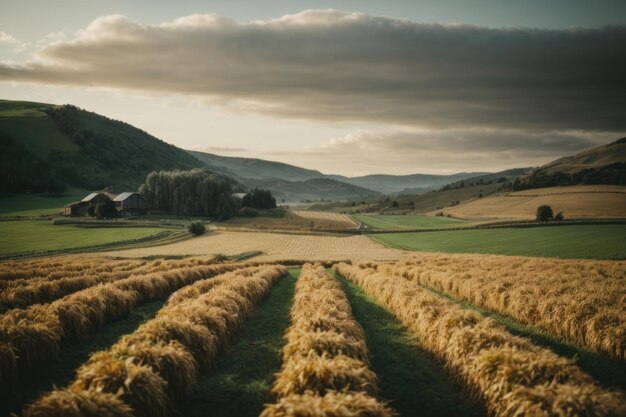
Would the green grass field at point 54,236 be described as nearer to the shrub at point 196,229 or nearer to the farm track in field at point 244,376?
the shrub at point 196,229

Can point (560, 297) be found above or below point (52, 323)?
above

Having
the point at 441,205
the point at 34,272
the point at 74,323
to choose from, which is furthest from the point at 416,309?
the point at 441,205

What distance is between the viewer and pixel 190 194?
11338 cm

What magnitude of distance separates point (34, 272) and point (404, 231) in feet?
246

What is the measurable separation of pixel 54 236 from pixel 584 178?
147 metres

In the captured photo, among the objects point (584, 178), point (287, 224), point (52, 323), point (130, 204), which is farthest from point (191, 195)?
point (584, 178)

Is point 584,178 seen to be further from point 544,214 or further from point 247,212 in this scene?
point 247,212

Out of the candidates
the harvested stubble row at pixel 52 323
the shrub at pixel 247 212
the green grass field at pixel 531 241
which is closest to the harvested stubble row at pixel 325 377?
the harvested stubble row at pixel 52 323

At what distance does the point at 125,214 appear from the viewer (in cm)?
10794

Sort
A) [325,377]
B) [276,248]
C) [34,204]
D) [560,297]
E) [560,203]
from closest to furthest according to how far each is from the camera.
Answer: [325,377], [560,297], [276,248], [560,203], [34,204]

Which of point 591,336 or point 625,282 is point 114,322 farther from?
point 625,282

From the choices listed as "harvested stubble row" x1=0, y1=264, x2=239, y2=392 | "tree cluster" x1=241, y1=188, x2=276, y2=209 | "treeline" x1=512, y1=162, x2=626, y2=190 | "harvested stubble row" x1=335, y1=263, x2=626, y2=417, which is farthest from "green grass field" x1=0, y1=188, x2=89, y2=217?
"treeline" x1=512, y1=162, x2=626, y2=190

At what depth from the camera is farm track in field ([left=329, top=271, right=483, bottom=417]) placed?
8.70 m

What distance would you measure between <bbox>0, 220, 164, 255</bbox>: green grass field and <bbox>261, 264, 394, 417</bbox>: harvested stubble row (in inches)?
2286
